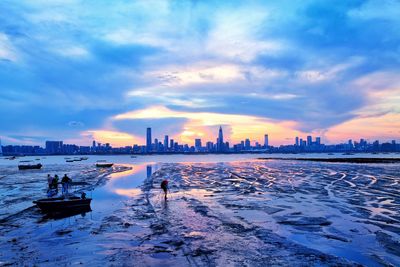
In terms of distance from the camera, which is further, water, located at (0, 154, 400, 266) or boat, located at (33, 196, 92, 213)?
boat, located at (33, 196, 92, 213)

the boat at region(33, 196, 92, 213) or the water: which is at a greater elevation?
the boat at region(33, 196, 92, 213)

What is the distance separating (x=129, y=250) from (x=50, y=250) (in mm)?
4152

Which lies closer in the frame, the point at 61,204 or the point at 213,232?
→ the point at 213,232

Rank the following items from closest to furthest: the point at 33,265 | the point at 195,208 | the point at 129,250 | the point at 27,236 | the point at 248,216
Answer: the point at 33,265 → the point at 129,250 → the point at 27,236 → the point at 248,216 → the point at 195,208

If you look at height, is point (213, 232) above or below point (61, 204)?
below

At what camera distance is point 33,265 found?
15.3 metres

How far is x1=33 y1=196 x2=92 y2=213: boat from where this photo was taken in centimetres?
2823

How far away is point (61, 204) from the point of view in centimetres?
2853

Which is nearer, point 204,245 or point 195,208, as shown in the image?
point 204,245

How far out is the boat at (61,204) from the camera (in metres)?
28.2

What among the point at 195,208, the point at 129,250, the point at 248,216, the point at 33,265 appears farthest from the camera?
the point at 195,208

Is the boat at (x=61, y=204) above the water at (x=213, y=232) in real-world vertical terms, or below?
above

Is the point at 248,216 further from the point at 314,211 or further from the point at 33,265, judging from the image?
the point at 33,265

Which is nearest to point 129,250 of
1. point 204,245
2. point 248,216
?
point 204,245
